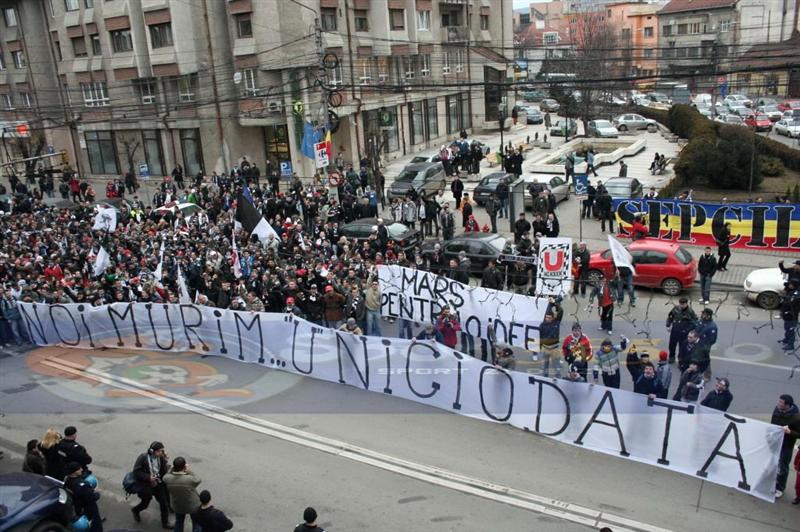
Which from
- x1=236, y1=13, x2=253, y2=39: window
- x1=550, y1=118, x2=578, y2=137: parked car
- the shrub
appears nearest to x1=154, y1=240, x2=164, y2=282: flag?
x1=236, y1=13, x2=253, y2=39: window

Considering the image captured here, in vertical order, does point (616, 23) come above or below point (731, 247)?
above

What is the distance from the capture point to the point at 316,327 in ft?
47.8

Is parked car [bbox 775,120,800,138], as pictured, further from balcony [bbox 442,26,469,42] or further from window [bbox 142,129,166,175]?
window [bbox 142,129,166,175]

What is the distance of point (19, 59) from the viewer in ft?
165

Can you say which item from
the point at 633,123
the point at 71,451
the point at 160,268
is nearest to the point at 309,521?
the point at 71,451

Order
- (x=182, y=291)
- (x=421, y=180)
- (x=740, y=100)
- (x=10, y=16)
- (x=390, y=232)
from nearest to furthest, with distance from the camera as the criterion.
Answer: (x=182, y=291) < (x=390, y=232) < (x=421, y=180) < (x=10, y=16) < (x=740, y=100)

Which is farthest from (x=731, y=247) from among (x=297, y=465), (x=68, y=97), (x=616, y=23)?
(x=616, y=23)

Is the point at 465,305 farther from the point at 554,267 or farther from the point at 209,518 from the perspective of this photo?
the point at 209,518

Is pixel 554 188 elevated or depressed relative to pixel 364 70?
depressed

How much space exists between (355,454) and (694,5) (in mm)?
89929

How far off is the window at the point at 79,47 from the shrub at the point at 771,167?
38443 mm

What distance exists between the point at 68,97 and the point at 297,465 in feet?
142

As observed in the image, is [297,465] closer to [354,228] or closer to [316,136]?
[354,228]

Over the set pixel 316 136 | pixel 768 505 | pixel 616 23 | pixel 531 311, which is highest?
pixel 616 23
